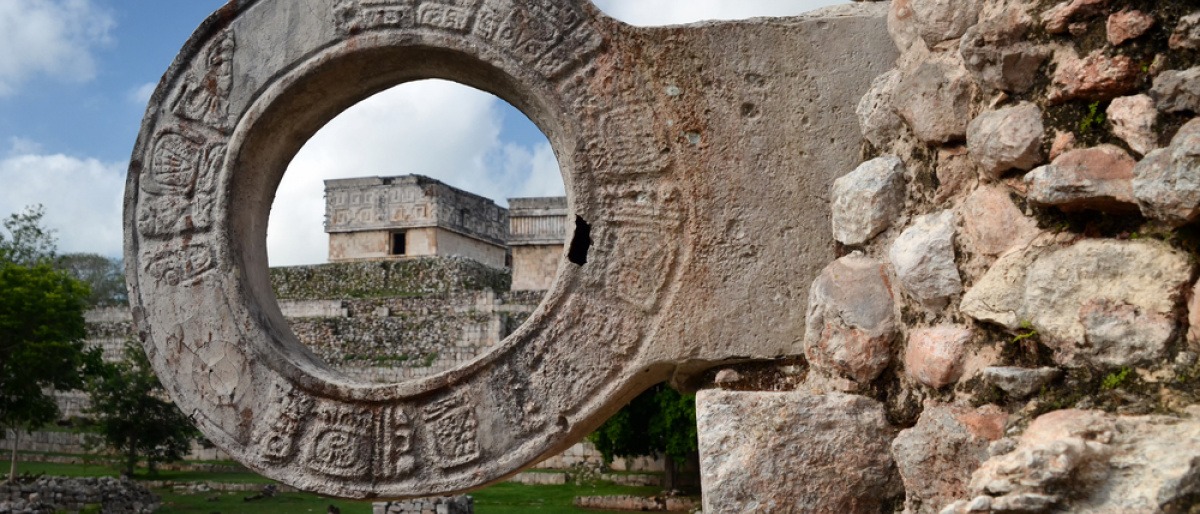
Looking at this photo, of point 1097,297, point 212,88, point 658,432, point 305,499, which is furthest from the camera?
point 658,432

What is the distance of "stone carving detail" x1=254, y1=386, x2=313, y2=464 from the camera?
373cm

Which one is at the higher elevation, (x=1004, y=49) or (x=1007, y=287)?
(x=1004, y=49)

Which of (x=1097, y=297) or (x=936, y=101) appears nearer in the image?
(x=1097, y=297)

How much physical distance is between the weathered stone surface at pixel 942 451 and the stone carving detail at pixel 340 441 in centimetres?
178

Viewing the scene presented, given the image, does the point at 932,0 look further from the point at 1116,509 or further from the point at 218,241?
the point at 218,241

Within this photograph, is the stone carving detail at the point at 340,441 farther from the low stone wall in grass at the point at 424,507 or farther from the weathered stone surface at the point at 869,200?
the low stone wall in grass at the point at 424,507

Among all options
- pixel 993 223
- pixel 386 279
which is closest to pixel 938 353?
pixel 993 223

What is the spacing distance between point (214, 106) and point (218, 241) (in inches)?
20.0


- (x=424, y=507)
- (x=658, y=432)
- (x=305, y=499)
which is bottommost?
(x=305, y=499)

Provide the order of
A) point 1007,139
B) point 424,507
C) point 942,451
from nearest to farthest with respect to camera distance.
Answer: point 1007,139
point 942,451
point 424,507

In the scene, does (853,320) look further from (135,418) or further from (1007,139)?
(135,418)

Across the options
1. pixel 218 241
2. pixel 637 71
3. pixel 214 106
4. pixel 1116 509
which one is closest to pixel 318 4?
pixel 214 106

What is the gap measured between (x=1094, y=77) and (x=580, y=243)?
1.72m

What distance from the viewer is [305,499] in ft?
60.8
